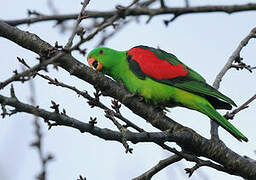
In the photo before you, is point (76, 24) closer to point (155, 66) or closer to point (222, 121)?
point (222, 121)

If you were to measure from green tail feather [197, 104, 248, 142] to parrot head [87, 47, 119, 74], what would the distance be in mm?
1633

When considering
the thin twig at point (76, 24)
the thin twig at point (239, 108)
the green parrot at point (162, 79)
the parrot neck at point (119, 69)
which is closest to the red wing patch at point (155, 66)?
the green parrot at point (162, 79)

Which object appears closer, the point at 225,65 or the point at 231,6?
the point at 231,6

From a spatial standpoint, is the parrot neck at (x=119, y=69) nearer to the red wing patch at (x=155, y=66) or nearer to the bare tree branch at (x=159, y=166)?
the red wing patch at (x=155, y=66)

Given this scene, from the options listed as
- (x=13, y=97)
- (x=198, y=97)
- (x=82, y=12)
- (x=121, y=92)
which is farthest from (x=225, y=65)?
(x=13, y=97)

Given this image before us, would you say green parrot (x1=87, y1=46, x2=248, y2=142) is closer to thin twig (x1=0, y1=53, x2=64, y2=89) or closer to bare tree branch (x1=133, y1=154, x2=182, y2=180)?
bare tree branch (x1=133, y1=154, x2=182, y2=180)

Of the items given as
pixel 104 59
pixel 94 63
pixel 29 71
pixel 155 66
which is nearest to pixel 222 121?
pixel 155 66

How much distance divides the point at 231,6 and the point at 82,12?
1.41 m

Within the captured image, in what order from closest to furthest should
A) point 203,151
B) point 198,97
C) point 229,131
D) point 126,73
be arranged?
point 203,151 < point 229,131 < point 198,97 < point 126,73

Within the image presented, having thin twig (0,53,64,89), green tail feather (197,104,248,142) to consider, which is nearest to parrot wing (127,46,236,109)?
green tail feather (197,104,248,142)

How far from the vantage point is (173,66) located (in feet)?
19.9

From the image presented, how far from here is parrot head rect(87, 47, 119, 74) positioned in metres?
6.24

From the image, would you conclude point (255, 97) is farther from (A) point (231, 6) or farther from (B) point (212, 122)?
(A) point (231, 6)

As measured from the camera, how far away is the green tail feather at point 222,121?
482 cm
